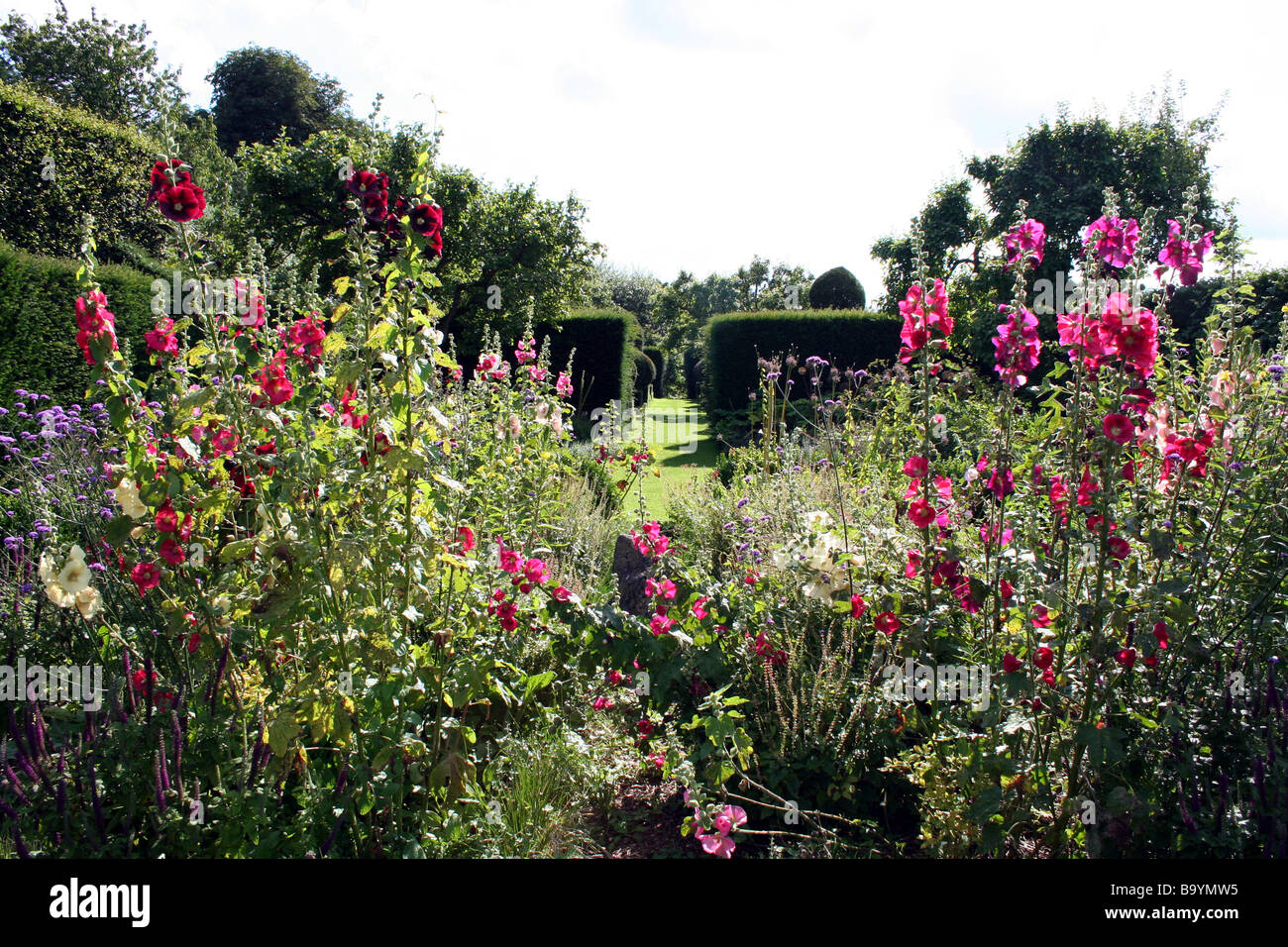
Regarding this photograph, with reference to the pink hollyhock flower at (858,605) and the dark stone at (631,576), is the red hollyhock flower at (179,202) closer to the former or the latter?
the pink hollyhock flower at (858,605)

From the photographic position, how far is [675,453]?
13578 mm

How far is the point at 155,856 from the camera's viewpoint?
2.02 meters

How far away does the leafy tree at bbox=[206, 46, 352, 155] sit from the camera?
31.2 meters

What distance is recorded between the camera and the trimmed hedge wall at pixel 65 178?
9281mm

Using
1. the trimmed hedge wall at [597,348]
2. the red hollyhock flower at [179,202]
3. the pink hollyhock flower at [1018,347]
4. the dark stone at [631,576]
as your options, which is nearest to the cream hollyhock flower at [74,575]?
the red hollyhock flower at [179,202]

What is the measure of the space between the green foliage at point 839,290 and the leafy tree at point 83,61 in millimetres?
24101

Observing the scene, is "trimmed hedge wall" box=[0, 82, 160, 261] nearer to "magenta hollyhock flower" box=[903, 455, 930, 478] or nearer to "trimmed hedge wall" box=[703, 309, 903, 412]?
"trimmed hedge wall" box=[703, 309, 903, 412]

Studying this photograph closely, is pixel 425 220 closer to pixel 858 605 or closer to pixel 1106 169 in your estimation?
pixel 858 605

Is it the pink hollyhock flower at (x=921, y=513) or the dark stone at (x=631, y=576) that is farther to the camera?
the dark stone at (x=631, y=576)

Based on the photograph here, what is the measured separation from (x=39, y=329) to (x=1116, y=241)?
8253 millimetres

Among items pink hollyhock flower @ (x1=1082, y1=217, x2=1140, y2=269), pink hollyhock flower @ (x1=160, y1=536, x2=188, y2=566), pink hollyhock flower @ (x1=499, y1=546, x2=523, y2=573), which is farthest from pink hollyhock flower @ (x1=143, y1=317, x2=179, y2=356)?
pink hollyhock flower @ (x1=1082, y1=217, x2=1140, y2=269)
